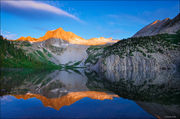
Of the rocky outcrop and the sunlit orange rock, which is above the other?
the rocky outcrop

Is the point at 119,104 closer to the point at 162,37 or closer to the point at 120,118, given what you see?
the point at 120,118

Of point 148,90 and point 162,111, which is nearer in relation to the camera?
point 162,111

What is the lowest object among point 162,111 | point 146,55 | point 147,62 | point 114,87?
point 114,87

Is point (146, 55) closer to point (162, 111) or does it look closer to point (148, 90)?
point (148, 90)

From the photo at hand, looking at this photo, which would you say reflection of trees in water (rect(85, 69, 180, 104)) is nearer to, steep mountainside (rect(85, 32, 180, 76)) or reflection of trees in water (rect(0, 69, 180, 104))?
reflection of trees in water (rect(0, 69, 180, 104))

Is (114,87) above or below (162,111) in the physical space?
below

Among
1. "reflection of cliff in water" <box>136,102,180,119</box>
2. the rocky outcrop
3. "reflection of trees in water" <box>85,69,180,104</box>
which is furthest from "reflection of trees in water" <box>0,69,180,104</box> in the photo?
the rocky outcrop

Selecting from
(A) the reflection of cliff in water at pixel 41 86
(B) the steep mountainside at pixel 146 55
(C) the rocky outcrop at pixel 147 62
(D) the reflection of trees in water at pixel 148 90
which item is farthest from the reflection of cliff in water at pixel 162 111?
(C) the rocky outcrop at pixel 147 62

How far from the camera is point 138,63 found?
334 ft

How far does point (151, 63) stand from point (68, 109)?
96254 millimetres

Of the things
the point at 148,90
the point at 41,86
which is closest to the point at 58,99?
the point at 41,86

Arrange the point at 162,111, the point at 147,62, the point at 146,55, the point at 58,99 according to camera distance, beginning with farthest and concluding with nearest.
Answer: the point at 146,55 → the point at 147,62 → the point at 58,99 → the point at 162,111

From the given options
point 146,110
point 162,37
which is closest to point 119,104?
point 146,110

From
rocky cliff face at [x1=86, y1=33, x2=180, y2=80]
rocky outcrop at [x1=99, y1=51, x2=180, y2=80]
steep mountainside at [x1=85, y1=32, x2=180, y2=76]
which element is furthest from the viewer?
steep mountainside at [x1=85, y1=32, x2=180, y2=76]
